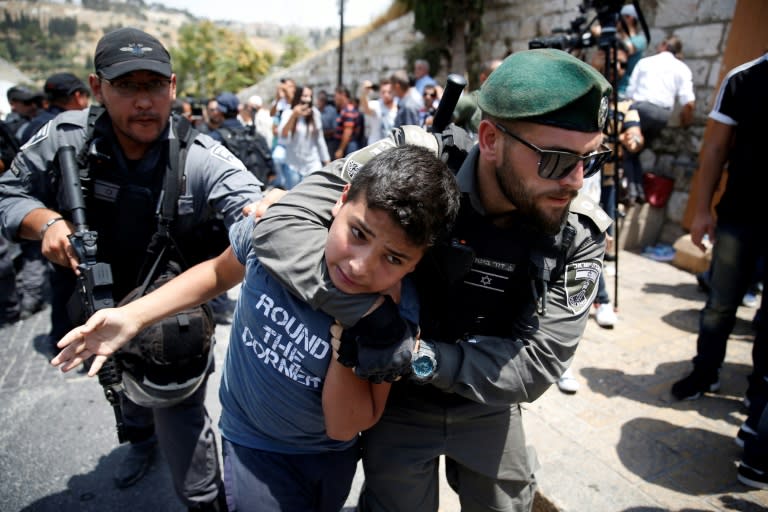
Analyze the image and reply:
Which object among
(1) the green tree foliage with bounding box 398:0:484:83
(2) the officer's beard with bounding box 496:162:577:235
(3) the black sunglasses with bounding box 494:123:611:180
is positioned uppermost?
(1) the green tree foliage with bounding box 398:0:484:83

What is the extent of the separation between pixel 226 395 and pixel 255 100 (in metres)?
8.20

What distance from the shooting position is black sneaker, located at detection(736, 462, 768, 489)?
229 cm

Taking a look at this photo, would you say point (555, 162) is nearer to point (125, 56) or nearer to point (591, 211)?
point (591, 211)

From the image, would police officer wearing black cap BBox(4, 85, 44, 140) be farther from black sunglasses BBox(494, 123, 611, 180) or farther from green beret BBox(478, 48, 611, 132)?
black sunglasses BBox(494, 123, 611, 180)

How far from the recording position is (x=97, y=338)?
1.38m

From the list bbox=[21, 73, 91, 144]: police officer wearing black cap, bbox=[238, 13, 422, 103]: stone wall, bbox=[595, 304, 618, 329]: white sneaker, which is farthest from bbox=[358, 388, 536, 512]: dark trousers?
bbox=[238, 13, 422, 103]: stone wall

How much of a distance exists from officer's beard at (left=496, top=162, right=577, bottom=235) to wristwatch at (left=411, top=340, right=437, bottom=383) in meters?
0.47

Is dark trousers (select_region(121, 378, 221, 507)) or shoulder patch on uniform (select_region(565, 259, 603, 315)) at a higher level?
shoulder patch on uniform (select_region(565, 259, 603, 315))

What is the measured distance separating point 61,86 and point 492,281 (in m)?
4.96

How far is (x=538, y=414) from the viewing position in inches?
116

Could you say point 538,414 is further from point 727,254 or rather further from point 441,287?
point 441,287

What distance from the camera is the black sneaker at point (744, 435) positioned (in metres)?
2.39

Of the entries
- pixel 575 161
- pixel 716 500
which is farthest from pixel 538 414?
pixel 575 161

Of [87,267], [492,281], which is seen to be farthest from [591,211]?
[87,267]
